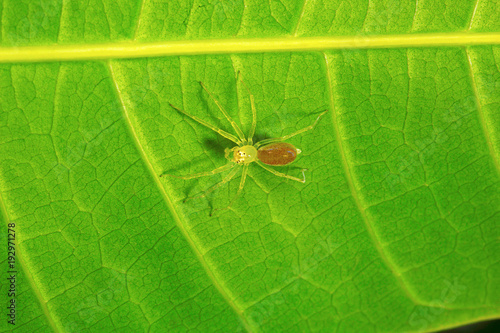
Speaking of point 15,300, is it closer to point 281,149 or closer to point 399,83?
point 281,149

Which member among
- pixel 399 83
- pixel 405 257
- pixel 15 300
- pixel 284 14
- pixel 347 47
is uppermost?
pixel 284 14

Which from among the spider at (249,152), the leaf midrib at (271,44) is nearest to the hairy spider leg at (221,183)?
the spider at (249,152)

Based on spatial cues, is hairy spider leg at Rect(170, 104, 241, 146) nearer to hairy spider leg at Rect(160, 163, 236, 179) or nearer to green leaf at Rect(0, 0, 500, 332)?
green leaf at Rect(0, 0, 500, 332)

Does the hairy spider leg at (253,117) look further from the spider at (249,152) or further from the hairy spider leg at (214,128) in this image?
the hairy spider leg at (214,128)

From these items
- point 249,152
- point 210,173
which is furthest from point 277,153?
point 210,173

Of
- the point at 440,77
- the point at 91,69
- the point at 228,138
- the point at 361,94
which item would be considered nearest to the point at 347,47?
the point at 361,94

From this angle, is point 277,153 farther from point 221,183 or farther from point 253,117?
point 221,183

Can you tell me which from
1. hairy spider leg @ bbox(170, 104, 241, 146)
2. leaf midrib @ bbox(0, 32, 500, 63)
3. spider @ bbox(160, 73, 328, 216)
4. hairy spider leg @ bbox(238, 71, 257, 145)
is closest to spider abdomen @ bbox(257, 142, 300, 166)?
spider @ bbox(160, 73, 328, 216)
